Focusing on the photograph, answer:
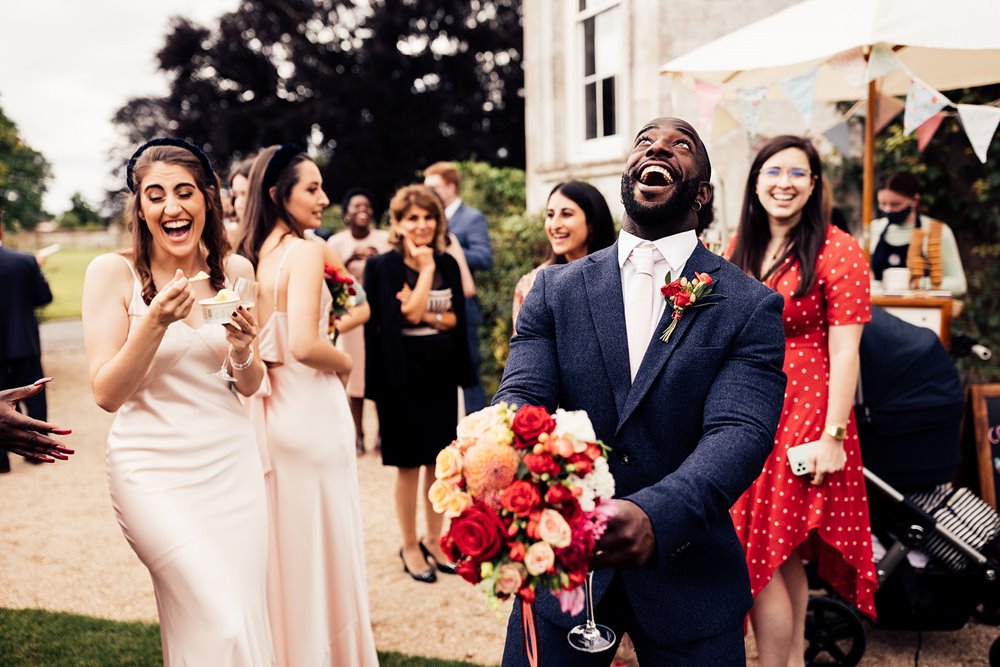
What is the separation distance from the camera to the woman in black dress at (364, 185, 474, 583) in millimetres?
5211

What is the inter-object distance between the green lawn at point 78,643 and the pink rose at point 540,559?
280 centimetres

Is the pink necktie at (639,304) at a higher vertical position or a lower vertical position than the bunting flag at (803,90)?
lower

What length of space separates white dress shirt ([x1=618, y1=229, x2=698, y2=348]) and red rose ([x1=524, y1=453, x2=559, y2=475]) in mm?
606

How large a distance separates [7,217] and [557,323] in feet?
55.9

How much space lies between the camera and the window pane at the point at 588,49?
34.9 feet

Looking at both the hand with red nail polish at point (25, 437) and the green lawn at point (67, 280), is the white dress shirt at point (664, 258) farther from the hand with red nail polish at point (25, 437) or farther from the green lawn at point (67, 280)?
the green lawn at point (67, 280)

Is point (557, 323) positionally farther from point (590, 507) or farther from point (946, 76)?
point (946, 76)

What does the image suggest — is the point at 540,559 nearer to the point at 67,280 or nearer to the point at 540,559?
the point at 540,559

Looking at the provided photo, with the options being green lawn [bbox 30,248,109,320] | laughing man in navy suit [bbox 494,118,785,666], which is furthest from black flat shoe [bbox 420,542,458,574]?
green lawn [bbox 30,248,109,320]

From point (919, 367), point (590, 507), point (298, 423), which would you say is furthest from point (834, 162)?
point (590, 507)

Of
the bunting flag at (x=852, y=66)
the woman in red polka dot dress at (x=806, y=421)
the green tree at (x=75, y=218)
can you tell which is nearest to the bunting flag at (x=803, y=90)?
the bunting flag at (x=852, y=66)

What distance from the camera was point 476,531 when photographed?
5.06ft

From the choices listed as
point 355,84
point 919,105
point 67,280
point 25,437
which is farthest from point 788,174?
point 67,280

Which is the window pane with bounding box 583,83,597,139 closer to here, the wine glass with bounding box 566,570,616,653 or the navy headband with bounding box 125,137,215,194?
the navy headband with bounding box 125,137,215,194
